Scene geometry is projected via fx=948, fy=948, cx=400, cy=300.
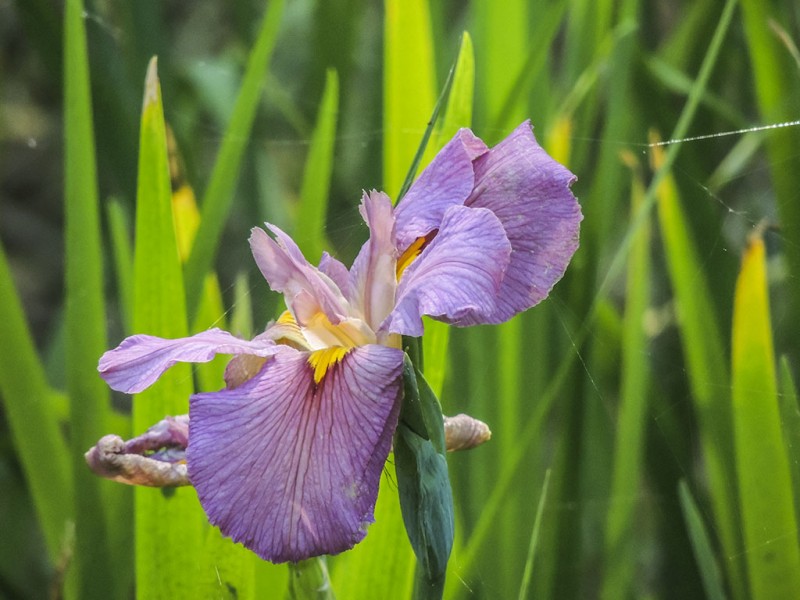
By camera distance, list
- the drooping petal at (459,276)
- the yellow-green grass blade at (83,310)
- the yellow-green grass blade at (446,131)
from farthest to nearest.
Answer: the yellow-green grass blade at (83,310) < the yellow-green grass blade at (446,131) < the drooping petal at (459,276)

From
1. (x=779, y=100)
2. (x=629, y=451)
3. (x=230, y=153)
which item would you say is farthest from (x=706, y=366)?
(x=230, y=153)

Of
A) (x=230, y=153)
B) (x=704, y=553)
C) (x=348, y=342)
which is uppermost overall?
(x=230, y=153)

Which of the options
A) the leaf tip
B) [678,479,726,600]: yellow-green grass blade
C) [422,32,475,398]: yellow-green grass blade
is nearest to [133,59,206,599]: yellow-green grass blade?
the leaf tip

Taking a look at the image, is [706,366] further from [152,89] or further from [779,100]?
[152,89]

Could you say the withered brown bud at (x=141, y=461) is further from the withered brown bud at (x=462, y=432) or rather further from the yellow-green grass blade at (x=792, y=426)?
the yellow-green grass blade at (x=792, y=426)

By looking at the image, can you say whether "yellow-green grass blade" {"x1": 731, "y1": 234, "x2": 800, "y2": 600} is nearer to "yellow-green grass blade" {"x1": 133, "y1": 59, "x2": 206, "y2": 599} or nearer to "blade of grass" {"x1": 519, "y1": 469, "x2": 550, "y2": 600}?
"blade of grass" {"x1": 519, "y1": 469, "x2": 550, "y2": 600}

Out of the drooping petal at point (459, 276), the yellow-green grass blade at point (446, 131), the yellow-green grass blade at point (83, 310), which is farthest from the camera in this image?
the yellow-green grass blade at point (83, 310)

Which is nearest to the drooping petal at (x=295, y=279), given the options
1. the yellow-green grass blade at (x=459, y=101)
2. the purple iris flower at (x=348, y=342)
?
the purple iris flower at (x=348, y=342)
